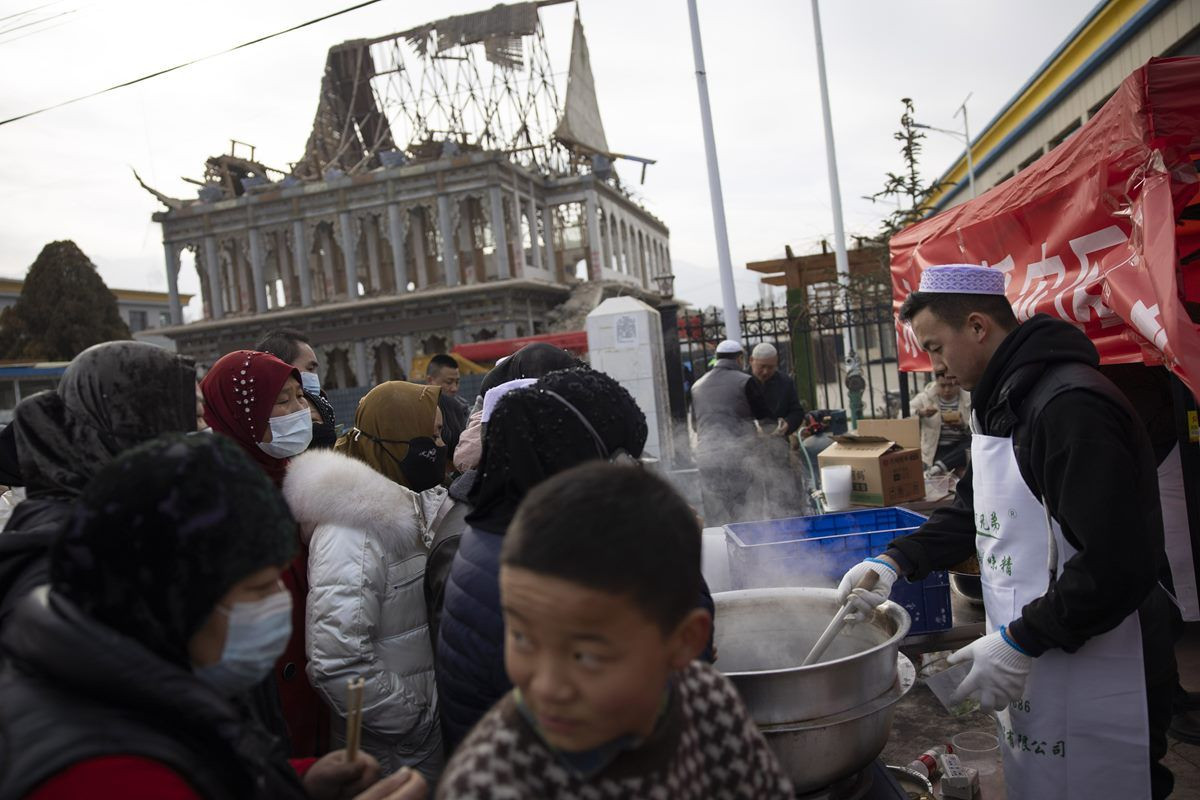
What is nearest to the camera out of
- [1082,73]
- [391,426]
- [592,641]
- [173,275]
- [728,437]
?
[592,641]

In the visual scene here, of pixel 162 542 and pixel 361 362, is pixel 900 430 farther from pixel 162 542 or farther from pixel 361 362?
pixel 361 362

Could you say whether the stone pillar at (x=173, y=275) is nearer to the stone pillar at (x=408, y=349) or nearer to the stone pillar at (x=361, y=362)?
the stone pillar at (x=361, y=362)

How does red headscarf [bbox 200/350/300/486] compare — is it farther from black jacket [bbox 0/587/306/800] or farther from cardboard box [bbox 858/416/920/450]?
cardboard box [bbox 858/416/920/450]

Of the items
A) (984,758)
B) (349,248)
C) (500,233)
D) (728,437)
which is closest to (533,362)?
(984,758)

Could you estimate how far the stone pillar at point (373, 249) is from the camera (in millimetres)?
28406

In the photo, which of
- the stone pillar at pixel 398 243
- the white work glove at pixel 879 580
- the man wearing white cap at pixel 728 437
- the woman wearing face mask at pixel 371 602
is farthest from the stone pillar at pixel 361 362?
the white work glove at pixel 879 580

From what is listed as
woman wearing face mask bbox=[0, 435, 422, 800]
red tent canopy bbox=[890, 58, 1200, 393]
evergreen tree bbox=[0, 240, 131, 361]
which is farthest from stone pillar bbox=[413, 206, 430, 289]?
woman wearing face mask bbox=[0, 435, 422, 800]

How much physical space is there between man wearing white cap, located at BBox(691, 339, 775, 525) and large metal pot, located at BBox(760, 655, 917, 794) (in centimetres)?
536

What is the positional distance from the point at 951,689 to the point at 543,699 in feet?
6.01

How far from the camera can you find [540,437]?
1.67 metres

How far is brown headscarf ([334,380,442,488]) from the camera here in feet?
9.30

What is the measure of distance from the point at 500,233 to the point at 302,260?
324 inches

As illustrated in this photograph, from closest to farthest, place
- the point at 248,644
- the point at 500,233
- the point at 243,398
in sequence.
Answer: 1. the point at 248,644
2. the point at 243,398
3. the point at 500,233

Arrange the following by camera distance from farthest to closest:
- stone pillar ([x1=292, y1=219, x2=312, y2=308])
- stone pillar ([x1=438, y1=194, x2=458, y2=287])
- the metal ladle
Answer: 1. stone pillar ([x1=292, y1=219, x2=312, y2=308])
2. stone pillar ([x1=438, y1=194, x2=458, y2=287])
3. the metal ladle
